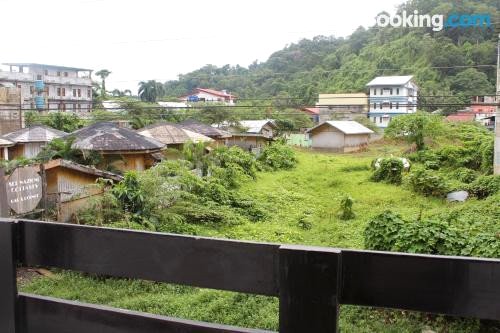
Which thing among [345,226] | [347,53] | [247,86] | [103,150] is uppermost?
[347,53]

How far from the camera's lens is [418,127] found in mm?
29953

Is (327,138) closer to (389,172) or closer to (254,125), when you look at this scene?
(254,125)

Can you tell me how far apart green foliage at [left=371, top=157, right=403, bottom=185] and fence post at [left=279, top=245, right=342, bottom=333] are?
2187 centimetres

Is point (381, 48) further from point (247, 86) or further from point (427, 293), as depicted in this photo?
point (427, 293)

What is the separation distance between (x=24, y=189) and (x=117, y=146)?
709cm

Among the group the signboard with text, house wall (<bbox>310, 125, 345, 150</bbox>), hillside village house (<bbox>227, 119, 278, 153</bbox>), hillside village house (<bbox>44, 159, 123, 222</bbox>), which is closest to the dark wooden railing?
the signboard with text

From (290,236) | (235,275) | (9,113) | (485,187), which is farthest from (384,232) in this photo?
(9,113)

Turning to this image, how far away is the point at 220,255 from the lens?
1384 millimetres

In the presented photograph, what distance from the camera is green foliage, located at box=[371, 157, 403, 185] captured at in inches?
881

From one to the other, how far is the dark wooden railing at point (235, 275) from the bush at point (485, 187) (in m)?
17.7

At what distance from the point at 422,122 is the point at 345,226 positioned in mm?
17250

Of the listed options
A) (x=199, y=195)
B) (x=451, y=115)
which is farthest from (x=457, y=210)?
(x=451, y=115)

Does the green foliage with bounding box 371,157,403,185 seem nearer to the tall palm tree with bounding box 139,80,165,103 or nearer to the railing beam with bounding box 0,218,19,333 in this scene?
the railing beam with bounding box 0,218,19,333

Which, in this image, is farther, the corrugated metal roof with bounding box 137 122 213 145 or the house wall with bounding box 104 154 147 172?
the corrugated metal roof with bounding box 137 122 213 145
